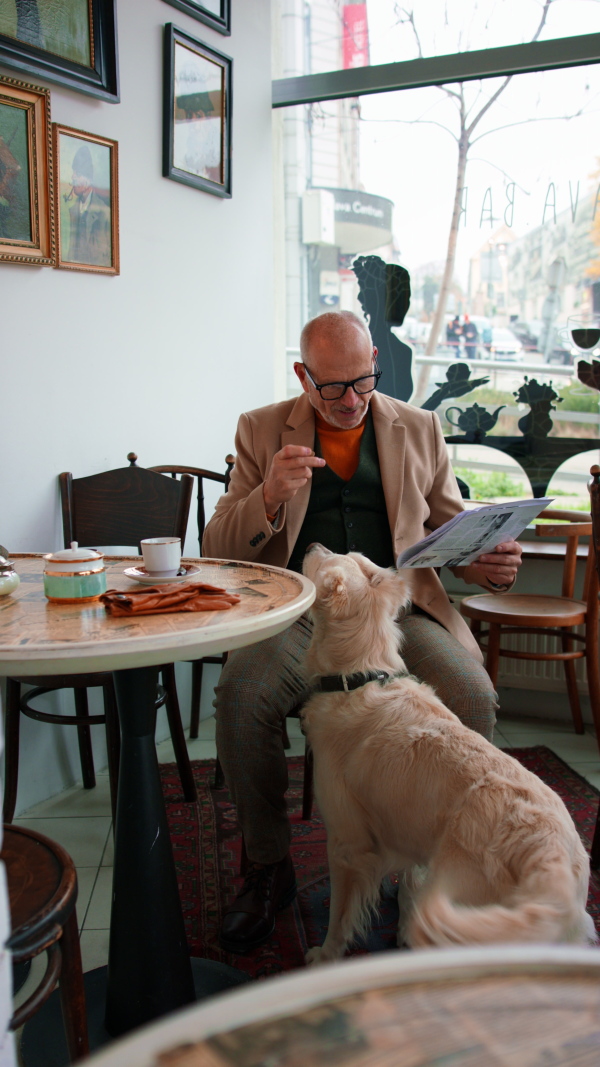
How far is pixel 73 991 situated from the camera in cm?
111

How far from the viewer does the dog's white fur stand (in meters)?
1.01

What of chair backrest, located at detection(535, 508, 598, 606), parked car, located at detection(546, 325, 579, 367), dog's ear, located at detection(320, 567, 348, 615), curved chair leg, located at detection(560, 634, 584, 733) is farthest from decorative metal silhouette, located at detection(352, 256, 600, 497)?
dog's ear, located at detection(320, 567, 348, 615)

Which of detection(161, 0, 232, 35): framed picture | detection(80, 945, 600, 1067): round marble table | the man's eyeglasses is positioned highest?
detection(161, 0, 232, 35): framed picture

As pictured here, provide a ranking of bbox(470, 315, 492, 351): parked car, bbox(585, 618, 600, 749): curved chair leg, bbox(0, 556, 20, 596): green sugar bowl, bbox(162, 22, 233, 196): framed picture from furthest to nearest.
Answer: bbox(470, 315, 492, 351): parked car < bbox(585, 618, 600, 749): curved chair leg < bbox(162, 22, 233, 196): framed picture < bbox(0, 556, 20, 596): green sugar bowl

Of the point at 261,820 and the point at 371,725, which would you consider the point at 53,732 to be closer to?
the point at 261,820

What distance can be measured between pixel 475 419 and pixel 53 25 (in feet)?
7.19

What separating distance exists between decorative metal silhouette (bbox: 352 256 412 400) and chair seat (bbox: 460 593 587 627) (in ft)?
3.52

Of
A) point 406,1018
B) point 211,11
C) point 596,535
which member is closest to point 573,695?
point 596,535

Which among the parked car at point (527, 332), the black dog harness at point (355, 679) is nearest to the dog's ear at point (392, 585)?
the black dog harness at point (355, 679)

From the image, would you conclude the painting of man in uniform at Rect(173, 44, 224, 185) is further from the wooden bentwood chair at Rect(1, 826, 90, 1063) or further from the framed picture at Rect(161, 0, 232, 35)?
the wooden bentwood chair at Rect(1, 826, 90, 1063)

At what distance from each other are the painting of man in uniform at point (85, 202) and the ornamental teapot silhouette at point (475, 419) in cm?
172

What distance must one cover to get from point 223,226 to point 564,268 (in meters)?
1.45

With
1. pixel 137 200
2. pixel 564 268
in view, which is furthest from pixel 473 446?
pixel 137 200

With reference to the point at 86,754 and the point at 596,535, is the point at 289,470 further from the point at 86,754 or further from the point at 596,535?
the point at 86,754
